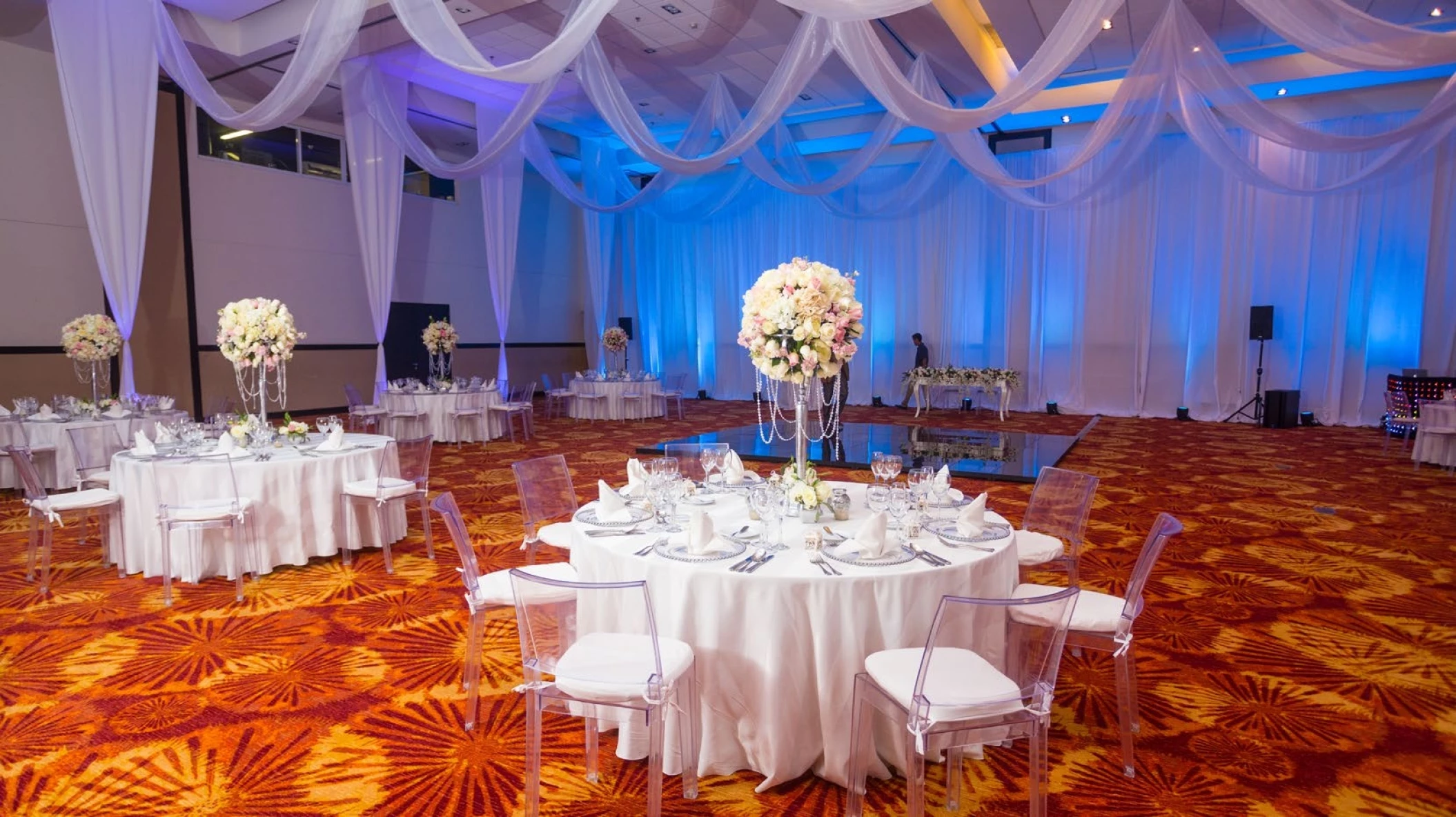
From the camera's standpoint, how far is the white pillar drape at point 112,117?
6.85 m

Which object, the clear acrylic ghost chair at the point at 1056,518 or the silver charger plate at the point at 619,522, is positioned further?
the clear acrylic ghost chair at the point at 1056,518

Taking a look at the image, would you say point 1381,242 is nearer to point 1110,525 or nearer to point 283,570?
point 1110,525

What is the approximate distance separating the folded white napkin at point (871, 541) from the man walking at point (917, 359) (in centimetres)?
1097

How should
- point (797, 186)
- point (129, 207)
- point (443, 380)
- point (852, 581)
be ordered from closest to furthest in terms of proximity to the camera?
point (852, 581)
point (129, 207)
point (797, 186)
point (443, 380)

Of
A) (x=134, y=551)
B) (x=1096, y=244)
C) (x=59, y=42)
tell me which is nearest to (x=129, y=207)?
(x=59, y=42)

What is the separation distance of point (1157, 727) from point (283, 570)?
470cm

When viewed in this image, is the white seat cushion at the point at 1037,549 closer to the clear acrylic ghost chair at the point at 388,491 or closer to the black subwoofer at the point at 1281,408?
the clear acrylic ghost chair at the point at 388,491

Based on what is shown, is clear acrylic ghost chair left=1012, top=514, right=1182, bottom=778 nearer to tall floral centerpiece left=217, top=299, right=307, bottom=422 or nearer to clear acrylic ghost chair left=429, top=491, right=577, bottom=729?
clear acrylic ghost chair left=429, top=491, right=577, bottom=729

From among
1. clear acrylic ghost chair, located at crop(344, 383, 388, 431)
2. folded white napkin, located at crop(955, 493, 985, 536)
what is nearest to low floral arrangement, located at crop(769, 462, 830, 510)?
folded white napkin, located at crop(955, 493, 985, 536)

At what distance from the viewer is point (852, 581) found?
97.0 inches

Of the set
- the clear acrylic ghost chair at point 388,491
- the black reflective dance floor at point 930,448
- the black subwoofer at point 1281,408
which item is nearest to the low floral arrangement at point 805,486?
the clear acrylic ghost chair at point 388,491

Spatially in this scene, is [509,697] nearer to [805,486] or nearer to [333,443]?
[805,486]

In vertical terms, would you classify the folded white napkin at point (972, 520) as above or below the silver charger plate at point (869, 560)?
above

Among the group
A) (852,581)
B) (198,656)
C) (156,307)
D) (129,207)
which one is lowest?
(198,656)
